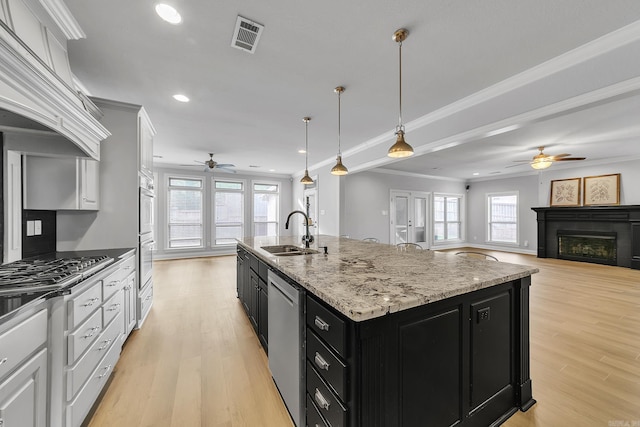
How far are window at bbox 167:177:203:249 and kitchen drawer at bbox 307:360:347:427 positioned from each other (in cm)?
730

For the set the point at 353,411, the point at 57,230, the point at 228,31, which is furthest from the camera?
the point at 57,230

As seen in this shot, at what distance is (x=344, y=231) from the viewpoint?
21.1 ft

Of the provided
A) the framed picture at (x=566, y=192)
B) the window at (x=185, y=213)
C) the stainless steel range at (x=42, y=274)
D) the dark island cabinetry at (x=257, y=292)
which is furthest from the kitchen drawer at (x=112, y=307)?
the framed picture at (x=566, y=192)

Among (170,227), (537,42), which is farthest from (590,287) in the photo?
(170,227)

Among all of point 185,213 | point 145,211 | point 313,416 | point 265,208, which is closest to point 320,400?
point 313,416

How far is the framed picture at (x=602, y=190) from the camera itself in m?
6.07

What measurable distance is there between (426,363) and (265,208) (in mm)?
7888

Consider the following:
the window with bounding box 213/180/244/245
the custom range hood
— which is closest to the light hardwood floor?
the custom range hood

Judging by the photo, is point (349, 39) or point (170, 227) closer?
point (349, 39)

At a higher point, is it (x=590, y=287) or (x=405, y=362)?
(x=405, y=362)

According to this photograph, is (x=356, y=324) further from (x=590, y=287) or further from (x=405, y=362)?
(x=590, y=287)

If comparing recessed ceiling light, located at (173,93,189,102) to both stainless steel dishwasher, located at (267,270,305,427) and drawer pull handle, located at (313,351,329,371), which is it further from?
drawer pull handle, located at (313,351,329,371)

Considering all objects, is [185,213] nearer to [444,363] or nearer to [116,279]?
[116,279]

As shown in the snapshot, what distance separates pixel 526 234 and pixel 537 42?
7717 millimetres
